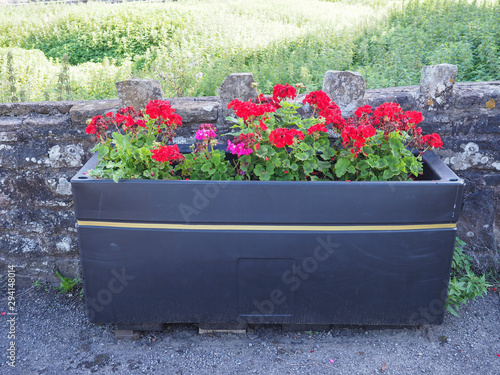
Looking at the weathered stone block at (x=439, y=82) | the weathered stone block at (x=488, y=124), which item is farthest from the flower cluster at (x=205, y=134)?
the weathered stone block at (x=488, y=124)

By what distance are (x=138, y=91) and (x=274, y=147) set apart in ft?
2.96

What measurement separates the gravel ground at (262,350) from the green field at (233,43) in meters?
2.33

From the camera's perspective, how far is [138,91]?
2.73 metres

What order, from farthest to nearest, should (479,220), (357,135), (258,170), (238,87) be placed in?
(479,220)
(238,87)
(258,170)
(357,135)

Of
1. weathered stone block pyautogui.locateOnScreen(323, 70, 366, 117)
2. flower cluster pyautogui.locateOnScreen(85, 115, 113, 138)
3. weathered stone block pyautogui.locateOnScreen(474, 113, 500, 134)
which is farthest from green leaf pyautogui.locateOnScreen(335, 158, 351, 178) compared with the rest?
flower cluster pyautogui.locateOnScreen(85, 115, 113, 138)

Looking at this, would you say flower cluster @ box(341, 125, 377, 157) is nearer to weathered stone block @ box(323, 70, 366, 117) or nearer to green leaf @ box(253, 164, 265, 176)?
green leaf @ box(253, 164, 265, 176)

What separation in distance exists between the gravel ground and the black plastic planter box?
0.15 m

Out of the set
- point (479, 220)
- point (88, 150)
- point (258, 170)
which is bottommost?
point (479, 220)

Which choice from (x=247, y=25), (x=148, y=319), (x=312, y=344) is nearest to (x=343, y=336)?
(x=312, y=344)

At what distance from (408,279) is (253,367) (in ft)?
2.86

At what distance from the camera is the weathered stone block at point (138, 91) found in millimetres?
2719

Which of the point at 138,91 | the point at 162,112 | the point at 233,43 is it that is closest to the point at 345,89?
the point at 162,112

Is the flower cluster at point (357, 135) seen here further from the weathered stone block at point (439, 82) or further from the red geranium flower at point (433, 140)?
the weathered stone block at point (439, 82)

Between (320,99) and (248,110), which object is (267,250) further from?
(320,99)
